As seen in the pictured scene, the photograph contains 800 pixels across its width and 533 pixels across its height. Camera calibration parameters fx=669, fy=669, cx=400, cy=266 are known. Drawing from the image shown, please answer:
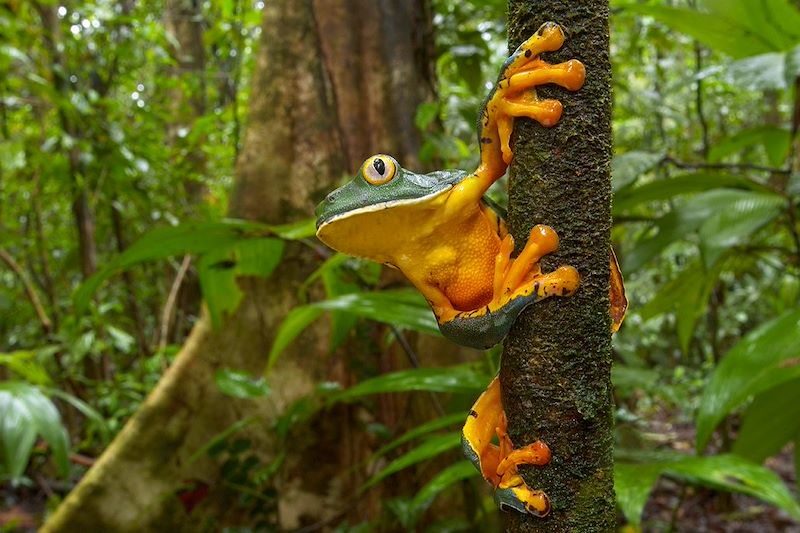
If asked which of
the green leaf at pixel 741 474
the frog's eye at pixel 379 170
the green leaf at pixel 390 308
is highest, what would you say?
the frog's eye at pixel 379 170

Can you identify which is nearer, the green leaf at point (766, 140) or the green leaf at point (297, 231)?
the green leaf at point (297, 231)

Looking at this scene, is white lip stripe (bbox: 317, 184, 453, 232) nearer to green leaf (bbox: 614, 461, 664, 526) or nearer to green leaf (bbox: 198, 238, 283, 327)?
green leaf (bbox: 614, 461, 664, 526)

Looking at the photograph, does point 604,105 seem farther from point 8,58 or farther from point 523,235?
point 8,58

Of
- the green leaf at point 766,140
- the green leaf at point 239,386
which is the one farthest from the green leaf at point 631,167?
the green leaf at point 239,386

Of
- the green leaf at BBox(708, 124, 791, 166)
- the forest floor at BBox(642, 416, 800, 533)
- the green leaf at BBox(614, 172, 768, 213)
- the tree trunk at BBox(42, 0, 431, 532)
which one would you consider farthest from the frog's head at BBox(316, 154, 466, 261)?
the forest floor at BBox(642, 416, 800, 533)

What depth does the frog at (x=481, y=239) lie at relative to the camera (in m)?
0.59

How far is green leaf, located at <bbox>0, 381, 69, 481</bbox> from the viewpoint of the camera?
2281 mm

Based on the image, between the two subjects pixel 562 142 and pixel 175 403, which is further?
pixel 175 403

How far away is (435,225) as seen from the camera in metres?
0.72

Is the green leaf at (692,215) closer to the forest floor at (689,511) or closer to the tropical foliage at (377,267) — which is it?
the tropical foliage at (377,267)

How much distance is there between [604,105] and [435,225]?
22 centimetres

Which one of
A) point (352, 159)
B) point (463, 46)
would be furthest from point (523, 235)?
point (463, 46)

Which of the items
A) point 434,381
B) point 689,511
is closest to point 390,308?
point 434,381

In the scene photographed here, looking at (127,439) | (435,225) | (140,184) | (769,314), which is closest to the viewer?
(435,225)
